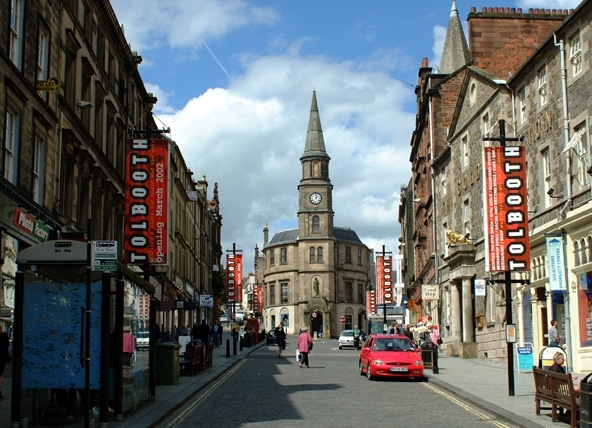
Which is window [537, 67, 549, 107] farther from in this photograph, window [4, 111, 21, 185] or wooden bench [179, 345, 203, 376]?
window [4, 111, 21, 185]

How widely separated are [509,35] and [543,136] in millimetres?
14828

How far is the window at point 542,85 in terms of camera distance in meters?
26.2

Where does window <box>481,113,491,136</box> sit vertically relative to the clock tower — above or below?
below

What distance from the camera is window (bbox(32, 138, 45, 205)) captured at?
22.1 meters

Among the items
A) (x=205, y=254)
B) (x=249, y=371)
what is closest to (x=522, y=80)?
(x=249, y=371)

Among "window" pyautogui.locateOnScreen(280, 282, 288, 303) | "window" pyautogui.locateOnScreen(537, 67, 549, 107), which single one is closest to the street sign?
"window" pyautogui.locateOnScreen(537, 67, 549, 107)

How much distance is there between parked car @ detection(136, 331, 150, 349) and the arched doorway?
300 feet

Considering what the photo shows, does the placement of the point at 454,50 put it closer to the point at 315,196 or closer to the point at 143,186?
the point at 143,186

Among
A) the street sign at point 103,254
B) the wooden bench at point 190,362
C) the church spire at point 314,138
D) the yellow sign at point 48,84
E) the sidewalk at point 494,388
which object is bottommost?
the sidewalk at point 494,388

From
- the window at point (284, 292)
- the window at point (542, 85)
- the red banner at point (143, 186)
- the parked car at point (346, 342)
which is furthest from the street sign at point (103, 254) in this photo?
the window at point (284, 292)

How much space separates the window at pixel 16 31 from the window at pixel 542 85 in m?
15.4

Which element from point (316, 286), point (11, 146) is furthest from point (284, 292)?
point (11, 146)

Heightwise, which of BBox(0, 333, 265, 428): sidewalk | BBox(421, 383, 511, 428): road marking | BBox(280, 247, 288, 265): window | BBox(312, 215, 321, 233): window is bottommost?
BBox(421, 383, 511, 428): road marking

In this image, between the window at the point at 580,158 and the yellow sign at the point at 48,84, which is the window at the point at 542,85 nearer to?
the window at the point at 580,158
